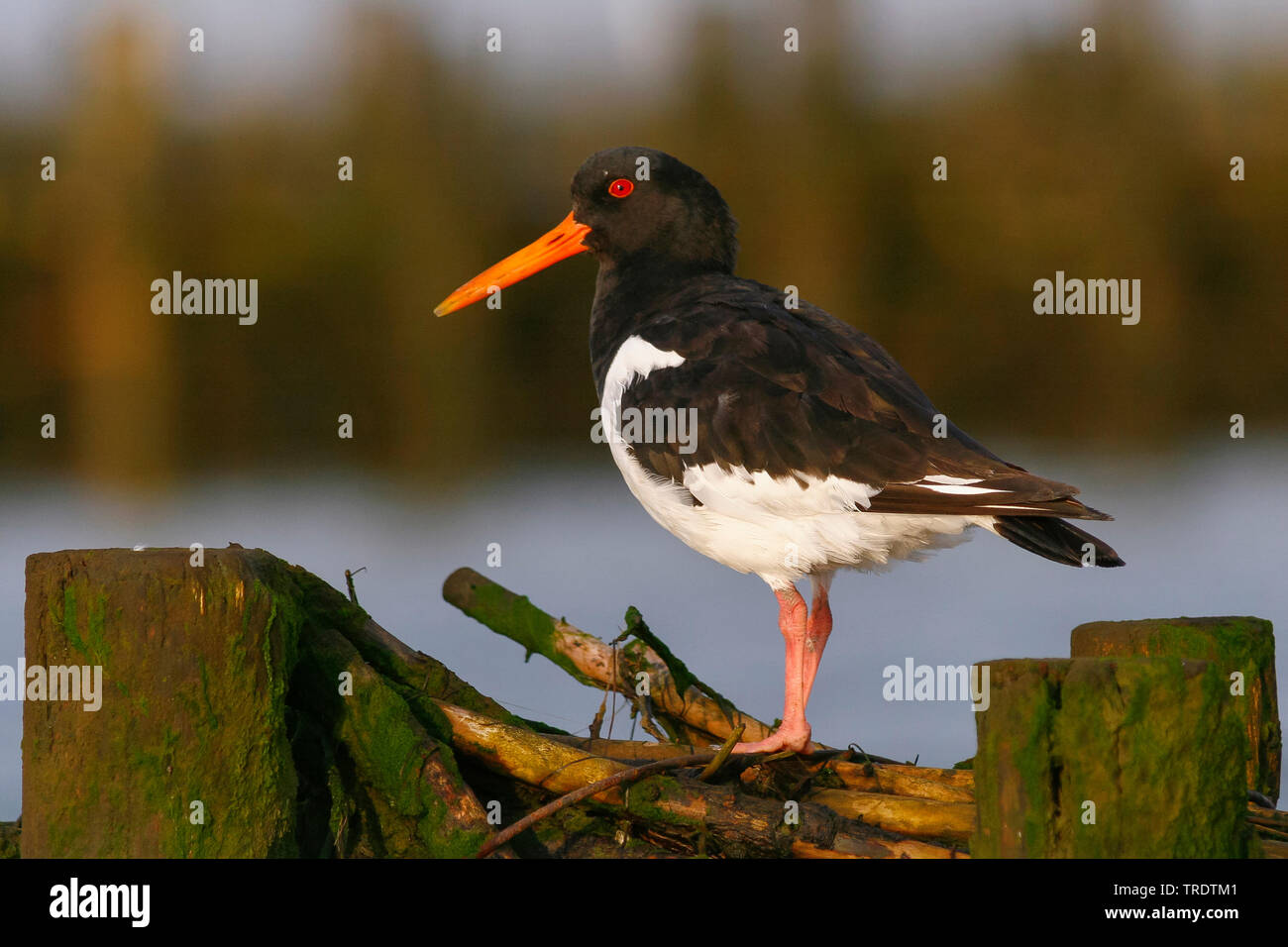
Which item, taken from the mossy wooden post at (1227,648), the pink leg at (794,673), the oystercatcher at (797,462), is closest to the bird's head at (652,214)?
the oystercatcher at (797,462)

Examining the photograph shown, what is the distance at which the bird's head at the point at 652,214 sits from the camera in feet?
19.3

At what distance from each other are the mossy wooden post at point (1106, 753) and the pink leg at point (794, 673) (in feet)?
4.60

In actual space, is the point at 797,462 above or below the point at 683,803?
above

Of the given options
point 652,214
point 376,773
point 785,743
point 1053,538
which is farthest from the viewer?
point 652,214

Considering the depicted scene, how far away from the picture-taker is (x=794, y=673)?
16.1 ft

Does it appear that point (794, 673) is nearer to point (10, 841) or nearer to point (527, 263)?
point (10, 841)

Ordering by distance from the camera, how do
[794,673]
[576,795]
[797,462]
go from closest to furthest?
1. [576,795]
2. [797,462]
3. [794,673]

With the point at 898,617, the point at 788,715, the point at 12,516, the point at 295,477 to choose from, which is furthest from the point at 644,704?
the point at 295,477

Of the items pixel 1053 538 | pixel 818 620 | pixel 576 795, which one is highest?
pixel 1053 538

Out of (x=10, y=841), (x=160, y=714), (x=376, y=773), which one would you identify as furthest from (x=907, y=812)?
(x=10, y=841)

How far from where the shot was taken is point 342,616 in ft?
13.9

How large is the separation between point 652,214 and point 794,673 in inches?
78.6

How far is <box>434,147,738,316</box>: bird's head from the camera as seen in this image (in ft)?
19.3

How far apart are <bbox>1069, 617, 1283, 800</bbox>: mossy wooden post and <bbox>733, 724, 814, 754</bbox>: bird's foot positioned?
0.86 metres
